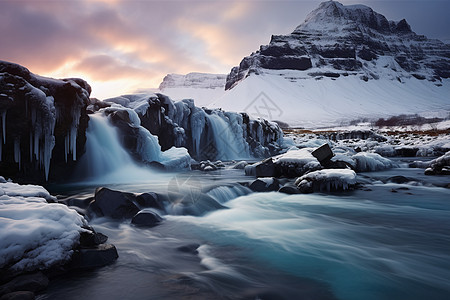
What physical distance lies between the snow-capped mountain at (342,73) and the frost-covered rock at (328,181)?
80.1 meters

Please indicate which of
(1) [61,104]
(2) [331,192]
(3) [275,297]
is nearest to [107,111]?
(1) [61,104]

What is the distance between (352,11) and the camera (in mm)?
182250

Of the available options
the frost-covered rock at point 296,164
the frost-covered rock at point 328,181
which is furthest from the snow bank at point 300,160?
the frost-covered rock at point 328,181

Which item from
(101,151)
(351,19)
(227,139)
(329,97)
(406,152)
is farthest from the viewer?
(351,19)

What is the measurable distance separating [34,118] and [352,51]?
162752 millimetres

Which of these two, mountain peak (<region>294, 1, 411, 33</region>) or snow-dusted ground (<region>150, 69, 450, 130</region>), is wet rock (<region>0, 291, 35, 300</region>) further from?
mountain peak (<region>294, 1, 411, 33</region>)

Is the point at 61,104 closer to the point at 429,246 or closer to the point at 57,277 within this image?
the point at 57,277

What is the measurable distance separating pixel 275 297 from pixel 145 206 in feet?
15.2

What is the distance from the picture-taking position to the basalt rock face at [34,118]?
8.15 m

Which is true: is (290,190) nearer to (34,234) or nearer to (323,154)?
(323,154)

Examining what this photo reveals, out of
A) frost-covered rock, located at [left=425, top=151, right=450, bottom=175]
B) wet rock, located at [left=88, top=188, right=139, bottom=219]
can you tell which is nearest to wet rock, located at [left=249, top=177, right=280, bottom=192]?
wet rock, located at [left=88, top=188, right=139, bottom=219]

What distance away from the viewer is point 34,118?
8.48m

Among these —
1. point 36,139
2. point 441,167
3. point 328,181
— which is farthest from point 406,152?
point 36,139

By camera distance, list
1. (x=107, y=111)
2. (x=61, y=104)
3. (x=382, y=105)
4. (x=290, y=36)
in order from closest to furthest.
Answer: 1. (x=61, y=104)
2. (x=107, y=111)
3. (x=382, y=105)
4. (x=290, y=36)
